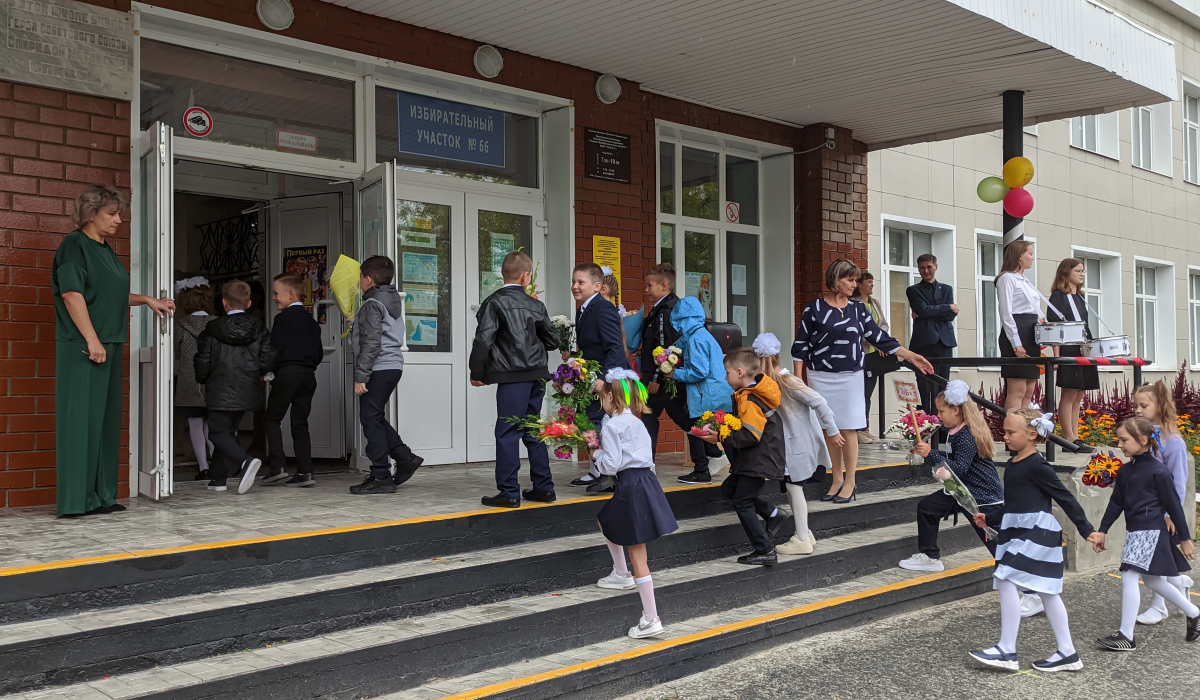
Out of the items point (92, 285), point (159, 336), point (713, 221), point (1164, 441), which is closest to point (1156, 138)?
point (713, 221)

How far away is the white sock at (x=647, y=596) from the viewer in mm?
4930

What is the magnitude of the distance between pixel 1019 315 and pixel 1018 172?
1.96 m

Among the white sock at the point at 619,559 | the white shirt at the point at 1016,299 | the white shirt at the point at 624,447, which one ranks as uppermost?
the white shirt at the point at 1016,299

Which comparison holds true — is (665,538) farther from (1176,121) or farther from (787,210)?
(1176,121)

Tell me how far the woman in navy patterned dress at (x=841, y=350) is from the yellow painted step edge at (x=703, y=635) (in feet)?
3.28

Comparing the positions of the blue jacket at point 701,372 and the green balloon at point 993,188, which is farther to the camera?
the green balloon at point 993,188

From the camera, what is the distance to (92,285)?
543 cm

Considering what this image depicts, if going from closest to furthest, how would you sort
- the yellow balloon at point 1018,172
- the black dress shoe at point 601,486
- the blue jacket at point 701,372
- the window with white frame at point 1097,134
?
the black dress shoe at point 601,486
the blue jacket at point 701,372
the yellow balloon at point 1018,172
the window with white frame at point 1097,134

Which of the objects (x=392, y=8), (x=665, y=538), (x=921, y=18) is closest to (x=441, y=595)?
(x=665, y=538)

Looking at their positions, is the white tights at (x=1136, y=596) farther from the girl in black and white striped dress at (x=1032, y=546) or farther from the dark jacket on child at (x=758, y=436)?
the dark jacket on child at (x=758, y=436)

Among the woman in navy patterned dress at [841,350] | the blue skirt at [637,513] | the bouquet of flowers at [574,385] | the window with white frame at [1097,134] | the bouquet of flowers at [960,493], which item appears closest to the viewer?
the blue skirt at [637,513]

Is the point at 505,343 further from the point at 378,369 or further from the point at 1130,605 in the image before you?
the point at 1130,605

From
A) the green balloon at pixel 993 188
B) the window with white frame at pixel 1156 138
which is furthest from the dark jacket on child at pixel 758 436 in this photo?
the window with white frame at pixel 1156 138

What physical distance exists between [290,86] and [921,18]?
479 centimetres
